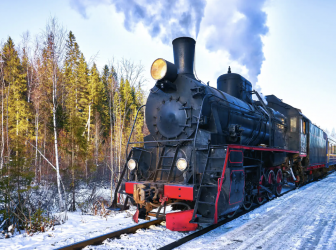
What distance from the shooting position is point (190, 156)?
17.8 feet

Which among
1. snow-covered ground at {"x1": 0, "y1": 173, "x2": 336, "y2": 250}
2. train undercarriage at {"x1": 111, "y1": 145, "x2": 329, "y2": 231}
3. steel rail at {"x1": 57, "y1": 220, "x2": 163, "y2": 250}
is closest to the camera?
steel rail at {"x1": 57, "y1": 220, "x2": 163, "y2": 250}

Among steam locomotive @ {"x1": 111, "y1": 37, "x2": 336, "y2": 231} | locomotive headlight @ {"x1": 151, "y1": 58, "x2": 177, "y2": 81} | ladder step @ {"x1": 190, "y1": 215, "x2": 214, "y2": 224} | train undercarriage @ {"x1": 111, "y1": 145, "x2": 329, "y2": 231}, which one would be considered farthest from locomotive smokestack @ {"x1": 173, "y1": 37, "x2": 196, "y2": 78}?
ladder step @ {"x1": 190, "y1": 215, "x2": 214, "y2": 224}

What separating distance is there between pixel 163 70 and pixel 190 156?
208 centimetres

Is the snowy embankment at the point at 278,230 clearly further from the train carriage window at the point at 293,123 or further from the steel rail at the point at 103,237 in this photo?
the train carriage window at the point at 293,123

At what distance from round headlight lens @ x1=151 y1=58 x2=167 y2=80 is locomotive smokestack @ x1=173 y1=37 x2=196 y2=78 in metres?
0.67

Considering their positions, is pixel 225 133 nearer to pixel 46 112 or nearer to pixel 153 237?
pixel 153 237

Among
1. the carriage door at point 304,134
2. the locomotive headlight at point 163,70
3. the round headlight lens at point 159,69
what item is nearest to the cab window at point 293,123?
the carriage door at point 304,134

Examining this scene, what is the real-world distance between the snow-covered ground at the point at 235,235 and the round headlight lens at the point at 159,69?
3435 mm

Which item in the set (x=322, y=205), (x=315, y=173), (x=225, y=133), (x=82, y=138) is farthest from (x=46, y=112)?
(x=315, y=173)

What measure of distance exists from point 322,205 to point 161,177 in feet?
18.3

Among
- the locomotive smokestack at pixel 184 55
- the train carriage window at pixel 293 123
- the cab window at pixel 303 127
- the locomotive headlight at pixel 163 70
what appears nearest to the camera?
the locomotive headlight at pixel 163 70

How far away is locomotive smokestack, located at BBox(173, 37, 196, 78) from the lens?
6238mm

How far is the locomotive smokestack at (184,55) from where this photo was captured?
624 cm

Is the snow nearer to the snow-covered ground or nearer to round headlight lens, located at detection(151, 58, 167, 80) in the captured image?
the snow-covered ground
